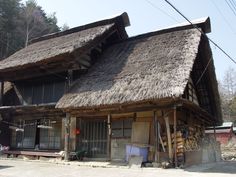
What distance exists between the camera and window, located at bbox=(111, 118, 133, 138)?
1445 centimetres

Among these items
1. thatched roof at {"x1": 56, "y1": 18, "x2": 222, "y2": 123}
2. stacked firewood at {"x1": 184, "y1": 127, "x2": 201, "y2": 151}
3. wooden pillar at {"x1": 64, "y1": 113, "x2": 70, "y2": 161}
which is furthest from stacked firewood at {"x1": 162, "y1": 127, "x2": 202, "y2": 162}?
wooden pillar at {"x1": 64, "y1": 113, "x2": 70, "y2": 161}

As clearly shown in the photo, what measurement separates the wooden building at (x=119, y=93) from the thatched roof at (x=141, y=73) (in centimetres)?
4

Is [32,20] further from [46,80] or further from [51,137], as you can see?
[51,137]

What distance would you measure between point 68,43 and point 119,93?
546cm

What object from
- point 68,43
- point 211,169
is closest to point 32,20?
point 68,43

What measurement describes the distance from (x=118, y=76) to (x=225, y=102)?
4025 centimetres

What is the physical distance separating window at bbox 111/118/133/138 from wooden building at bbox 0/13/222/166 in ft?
0.15

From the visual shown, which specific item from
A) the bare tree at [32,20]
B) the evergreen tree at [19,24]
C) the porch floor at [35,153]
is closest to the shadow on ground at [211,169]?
the porch floor at [35,153]

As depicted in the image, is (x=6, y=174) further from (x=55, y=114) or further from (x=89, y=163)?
(x=55, y=114)

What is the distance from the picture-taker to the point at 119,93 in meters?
A: 13.5

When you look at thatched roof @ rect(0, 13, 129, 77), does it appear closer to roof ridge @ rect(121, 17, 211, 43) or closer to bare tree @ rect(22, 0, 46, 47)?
roof ridge @ rect(121, 17, 211, 43)

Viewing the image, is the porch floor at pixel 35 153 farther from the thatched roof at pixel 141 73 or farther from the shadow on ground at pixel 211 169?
the shadow on ground at pixel 211 169

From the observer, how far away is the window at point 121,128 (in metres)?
14.5

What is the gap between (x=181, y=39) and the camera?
1554cm
